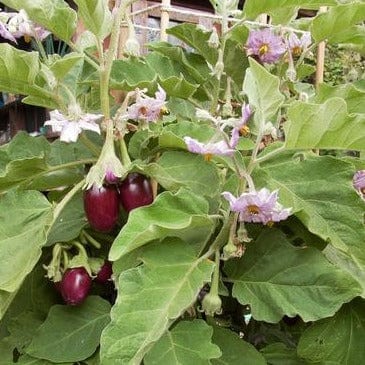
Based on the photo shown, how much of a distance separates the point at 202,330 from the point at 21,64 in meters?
0.29

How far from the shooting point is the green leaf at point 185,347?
579 mm

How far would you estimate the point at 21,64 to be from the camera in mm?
597

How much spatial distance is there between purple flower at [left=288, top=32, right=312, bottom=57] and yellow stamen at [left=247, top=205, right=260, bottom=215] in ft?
0.89

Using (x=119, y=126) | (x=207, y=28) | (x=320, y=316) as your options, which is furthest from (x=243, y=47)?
(x=320, y=316)

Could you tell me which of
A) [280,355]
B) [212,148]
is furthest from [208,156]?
[280,355]

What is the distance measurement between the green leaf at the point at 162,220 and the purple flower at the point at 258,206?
0.03m

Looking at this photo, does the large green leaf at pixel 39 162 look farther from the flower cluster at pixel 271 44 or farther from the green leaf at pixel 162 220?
the flower cluster at pixel 271 44

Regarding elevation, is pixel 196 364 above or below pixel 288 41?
below

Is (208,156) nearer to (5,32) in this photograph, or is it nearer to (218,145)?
(218,145)

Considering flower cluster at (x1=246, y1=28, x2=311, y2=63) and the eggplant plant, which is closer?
the eggplant plant

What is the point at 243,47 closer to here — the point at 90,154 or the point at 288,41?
the point at 288,41

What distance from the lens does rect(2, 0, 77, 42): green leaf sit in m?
0.63

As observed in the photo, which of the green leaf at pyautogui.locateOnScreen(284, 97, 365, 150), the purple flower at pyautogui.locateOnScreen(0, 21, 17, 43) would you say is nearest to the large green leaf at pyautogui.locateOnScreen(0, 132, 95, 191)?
the purple flower at pyautogui.locateOnScreen(0, 21, 17, 43)

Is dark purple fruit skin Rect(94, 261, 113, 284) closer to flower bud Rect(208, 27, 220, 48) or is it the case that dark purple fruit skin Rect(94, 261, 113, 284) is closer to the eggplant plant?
the eggplant plant
